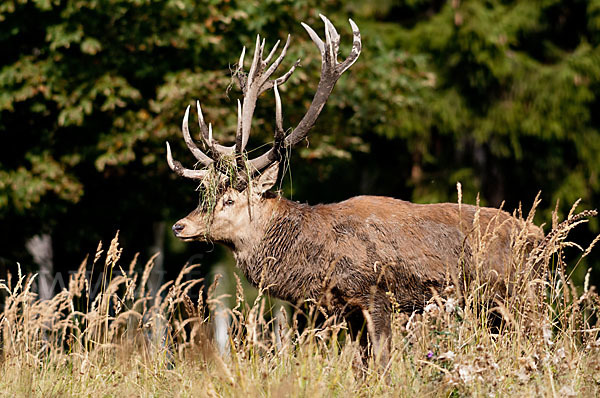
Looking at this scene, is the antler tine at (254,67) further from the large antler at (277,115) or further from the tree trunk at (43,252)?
the tree trunk at (43,252)

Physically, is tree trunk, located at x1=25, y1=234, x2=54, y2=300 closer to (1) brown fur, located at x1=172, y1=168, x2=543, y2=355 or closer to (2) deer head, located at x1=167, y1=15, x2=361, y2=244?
(2) deer head, located at x1=167, y1=15, x2=361, y2=244

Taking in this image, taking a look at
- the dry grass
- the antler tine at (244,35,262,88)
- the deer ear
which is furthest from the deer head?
the dry grass

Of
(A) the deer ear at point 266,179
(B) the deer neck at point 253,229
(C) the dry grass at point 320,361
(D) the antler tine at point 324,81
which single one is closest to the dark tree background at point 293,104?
(D) the antler tine at point 324,81

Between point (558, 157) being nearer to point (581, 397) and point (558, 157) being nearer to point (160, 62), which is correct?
point (160, 62)

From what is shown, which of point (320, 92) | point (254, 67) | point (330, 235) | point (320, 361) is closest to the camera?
point (320, 361)

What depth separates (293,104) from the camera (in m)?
11.4

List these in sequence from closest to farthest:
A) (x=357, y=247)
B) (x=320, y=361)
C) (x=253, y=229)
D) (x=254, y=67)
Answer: (x=320, y=361), (x=357, y=247), (x=253, y=229), (x=254, y=67)

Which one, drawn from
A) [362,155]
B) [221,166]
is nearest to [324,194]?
[362,155]

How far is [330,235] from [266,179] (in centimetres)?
75

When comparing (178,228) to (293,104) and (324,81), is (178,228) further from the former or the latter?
(293,104)

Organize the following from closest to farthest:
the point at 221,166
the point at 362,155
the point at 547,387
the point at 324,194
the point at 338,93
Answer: the point at 547,387 → the point at 221,166 → the point at 338,93 → the point at 362,155 → the point at 324,194

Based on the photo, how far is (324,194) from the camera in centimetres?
1733

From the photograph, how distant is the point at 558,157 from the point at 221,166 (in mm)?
9673

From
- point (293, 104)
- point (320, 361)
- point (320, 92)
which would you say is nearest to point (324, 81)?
point (320, 92)
